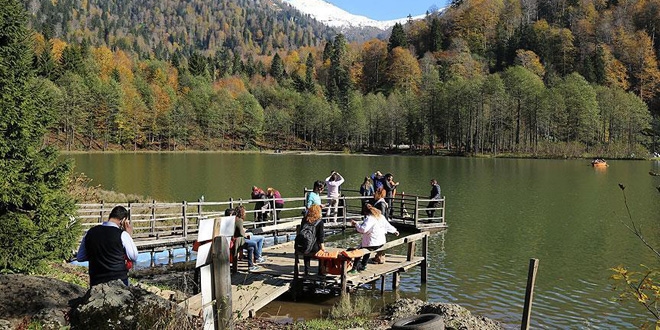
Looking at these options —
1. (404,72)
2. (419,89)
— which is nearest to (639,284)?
(419,89)

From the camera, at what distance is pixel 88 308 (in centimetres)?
494

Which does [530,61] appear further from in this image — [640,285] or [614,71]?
[640,285]

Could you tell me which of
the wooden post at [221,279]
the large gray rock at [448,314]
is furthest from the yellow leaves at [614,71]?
the wooden post at [221,279]

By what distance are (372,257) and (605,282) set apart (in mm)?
7315

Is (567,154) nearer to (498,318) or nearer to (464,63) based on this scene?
(464,63)

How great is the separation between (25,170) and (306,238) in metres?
5.89

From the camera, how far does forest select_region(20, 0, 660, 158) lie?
301ft

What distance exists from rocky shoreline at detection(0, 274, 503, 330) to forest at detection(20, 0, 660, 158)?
194 ft

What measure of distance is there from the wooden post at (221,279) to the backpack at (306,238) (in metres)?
6.18

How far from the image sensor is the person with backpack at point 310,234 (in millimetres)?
11578

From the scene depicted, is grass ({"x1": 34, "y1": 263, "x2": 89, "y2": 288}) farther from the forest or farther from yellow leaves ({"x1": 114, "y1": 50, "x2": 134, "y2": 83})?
yellow leaves ({"x1": 114, "y1": 50, "x2": 134, "y2": 83})

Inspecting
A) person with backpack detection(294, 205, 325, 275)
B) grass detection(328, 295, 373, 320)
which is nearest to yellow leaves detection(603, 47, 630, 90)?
grass detection(328, 295, 373, 320)

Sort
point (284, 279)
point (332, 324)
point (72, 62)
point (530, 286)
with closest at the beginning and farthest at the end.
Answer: point (530, 286) < point (332, 324) < point (284, 279) < point (72, 62)

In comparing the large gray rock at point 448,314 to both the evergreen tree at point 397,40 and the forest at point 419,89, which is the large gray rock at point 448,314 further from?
the evergreen tree at point 397,40
